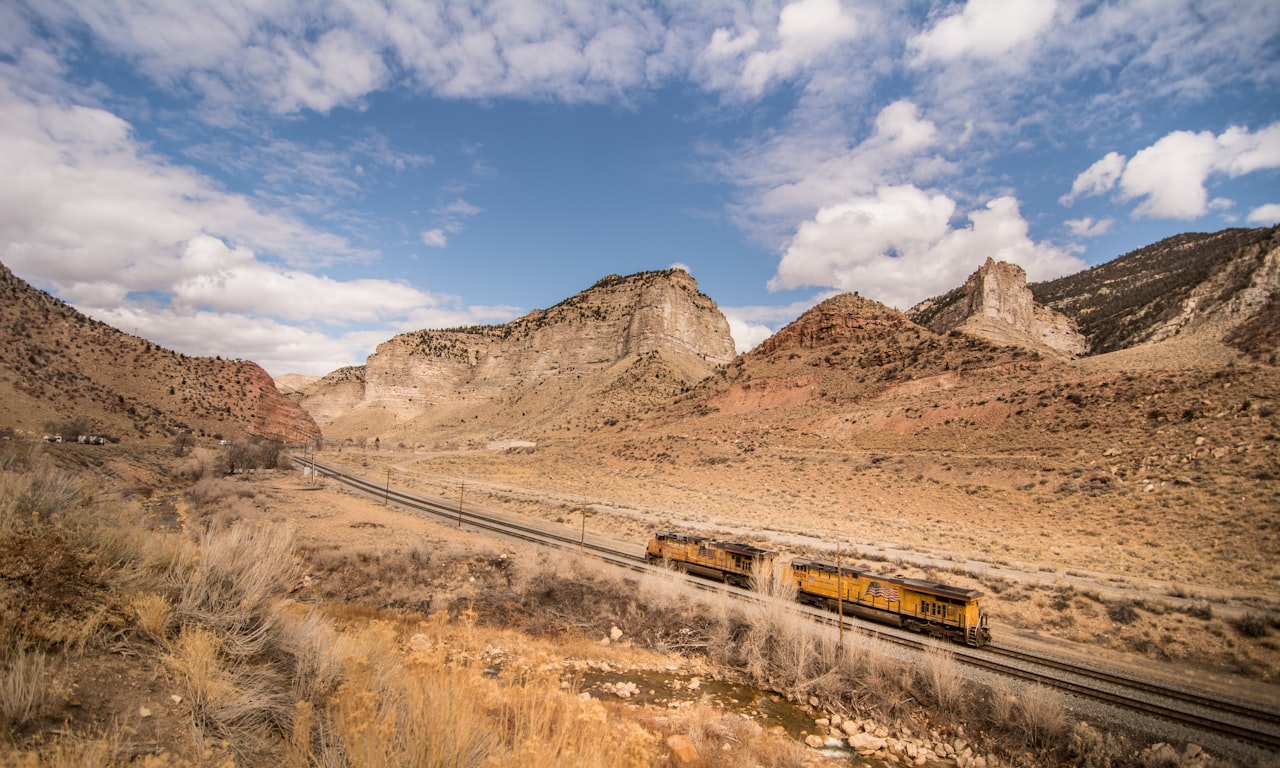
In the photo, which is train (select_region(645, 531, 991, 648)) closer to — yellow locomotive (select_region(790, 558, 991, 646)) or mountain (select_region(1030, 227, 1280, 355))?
yellow locomotive (select_region(790, 558, 991, 646))

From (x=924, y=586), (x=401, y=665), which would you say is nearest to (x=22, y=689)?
(x=401, y=665)

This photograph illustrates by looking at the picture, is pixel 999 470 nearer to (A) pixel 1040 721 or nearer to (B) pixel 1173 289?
(A) pixel 1040 721

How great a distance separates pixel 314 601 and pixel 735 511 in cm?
2611

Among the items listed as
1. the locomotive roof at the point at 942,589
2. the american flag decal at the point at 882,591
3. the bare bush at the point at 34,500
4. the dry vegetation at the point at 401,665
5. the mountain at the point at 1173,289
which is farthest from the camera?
the mountain at the point at 1173,289

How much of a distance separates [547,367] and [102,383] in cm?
7222

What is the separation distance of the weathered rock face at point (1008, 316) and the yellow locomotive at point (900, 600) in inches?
2620

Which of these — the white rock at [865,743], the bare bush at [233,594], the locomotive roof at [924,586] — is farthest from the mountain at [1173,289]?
the bare bush at [233,594]

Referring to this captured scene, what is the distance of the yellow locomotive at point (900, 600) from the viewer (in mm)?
13266

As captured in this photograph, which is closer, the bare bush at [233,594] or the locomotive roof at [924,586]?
the bare bush at [233,594]

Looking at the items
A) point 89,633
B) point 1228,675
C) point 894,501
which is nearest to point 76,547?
point 89,633

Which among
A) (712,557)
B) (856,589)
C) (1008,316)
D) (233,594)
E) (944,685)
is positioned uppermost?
(1008,316)

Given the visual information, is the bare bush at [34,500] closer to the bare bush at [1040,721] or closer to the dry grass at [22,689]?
the dry grass at [22,689]

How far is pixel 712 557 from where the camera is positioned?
19203 mm

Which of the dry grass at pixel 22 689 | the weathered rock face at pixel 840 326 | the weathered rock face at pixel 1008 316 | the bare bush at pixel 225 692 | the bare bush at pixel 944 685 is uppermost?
the weathered rock face at pixel 1008 316
